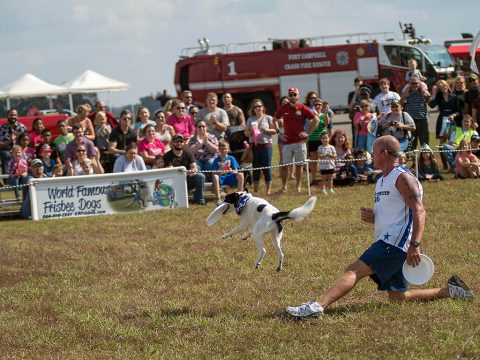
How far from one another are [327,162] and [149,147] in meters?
3.22

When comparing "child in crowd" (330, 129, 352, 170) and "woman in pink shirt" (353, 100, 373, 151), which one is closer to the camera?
"woman in pink shirt" (353, 100, 373, 151)

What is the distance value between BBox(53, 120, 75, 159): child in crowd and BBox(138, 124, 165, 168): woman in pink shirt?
1.54m

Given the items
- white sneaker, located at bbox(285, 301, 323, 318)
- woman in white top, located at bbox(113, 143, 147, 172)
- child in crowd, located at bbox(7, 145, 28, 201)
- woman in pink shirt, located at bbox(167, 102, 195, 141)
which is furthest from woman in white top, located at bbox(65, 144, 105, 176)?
white sneaker, located at bbox(285, 301, 323, 318)

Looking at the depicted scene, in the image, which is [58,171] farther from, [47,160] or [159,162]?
[159,162]

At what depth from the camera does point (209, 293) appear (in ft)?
30.5

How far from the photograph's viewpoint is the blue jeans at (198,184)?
16281mm

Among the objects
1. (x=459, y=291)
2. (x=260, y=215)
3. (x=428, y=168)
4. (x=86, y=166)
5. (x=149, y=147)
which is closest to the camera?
(x=459, y=291)

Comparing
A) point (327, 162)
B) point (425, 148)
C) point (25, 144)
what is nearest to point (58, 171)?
point (25, 144)

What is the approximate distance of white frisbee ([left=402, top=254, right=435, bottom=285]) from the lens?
24.9 feet

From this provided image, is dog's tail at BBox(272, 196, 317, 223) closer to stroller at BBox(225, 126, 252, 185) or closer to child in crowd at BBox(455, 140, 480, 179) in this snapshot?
stroller at BBox(225, 126, 252, 185)

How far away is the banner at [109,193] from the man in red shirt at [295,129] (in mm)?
2094

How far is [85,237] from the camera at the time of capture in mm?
13758

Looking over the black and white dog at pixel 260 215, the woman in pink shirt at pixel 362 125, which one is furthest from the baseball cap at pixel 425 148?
the black and white dog at pixel 260 215

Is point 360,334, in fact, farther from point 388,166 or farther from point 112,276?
point 112,276
